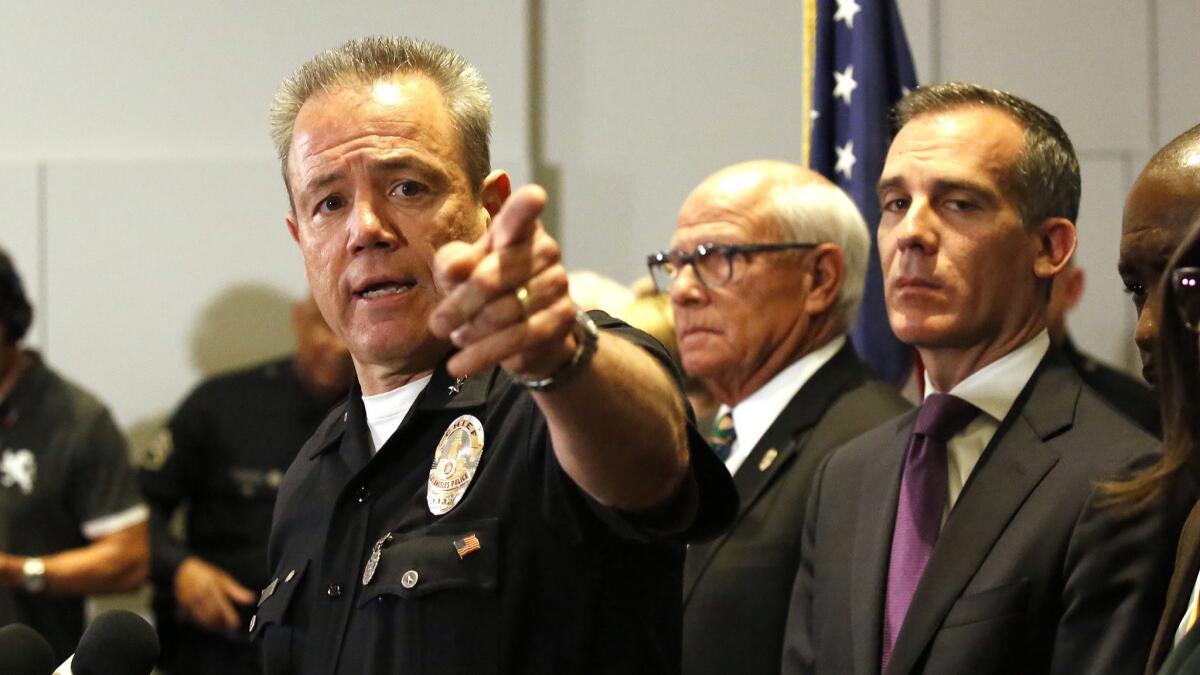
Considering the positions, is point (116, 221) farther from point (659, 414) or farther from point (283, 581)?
point (659, 414)

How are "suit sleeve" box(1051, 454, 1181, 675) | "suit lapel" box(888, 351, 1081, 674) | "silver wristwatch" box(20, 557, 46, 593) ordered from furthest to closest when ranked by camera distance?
"silver wristwatch" box(20, 557, 46, 593) < "suit lapel" box(888, 351, 1081, 674) < "suit sleeve" box(1051, 454, 1181, 675)

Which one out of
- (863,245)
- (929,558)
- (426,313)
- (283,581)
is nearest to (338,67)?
(426,313)

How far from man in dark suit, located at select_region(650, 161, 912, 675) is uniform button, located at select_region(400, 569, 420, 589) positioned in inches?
45.4

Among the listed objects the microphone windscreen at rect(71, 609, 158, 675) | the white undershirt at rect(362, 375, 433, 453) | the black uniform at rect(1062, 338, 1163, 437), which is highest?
the white undershirt at rect(362, 375, 433, 453)

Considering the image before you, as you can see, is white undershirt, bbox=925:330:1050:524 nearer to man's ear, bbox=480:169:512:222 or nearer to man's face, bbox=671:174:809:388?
man's face, bbox=671:174:809:388

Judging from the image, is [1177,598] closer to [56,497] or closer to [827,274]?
[827,274]

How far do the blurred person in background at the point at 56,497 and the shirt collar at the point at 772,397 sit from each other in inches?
83.7

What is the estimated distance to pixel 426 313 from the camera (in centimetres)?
185

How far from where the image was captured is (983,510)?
222 cm

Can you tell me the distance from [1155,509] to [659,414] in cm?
88

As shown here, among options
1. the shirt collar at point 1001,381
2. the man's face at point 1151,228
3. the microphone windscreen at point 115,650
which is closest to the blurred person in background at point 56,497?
the microphone windscreen at point 115,650

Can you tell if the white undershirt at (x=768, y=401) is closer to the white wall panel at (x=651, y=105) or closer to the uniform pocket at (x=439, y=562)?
the uniform pocket at (x=439, y=562)

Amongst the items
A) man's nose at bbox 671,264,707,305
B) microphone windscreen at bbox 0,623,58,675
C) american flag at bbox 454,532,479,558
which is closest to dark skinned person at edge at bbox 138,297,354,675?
man's nose at bbox 671,264,707,305

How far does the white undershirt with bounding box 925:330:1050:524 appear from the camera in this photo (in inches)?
92.4
